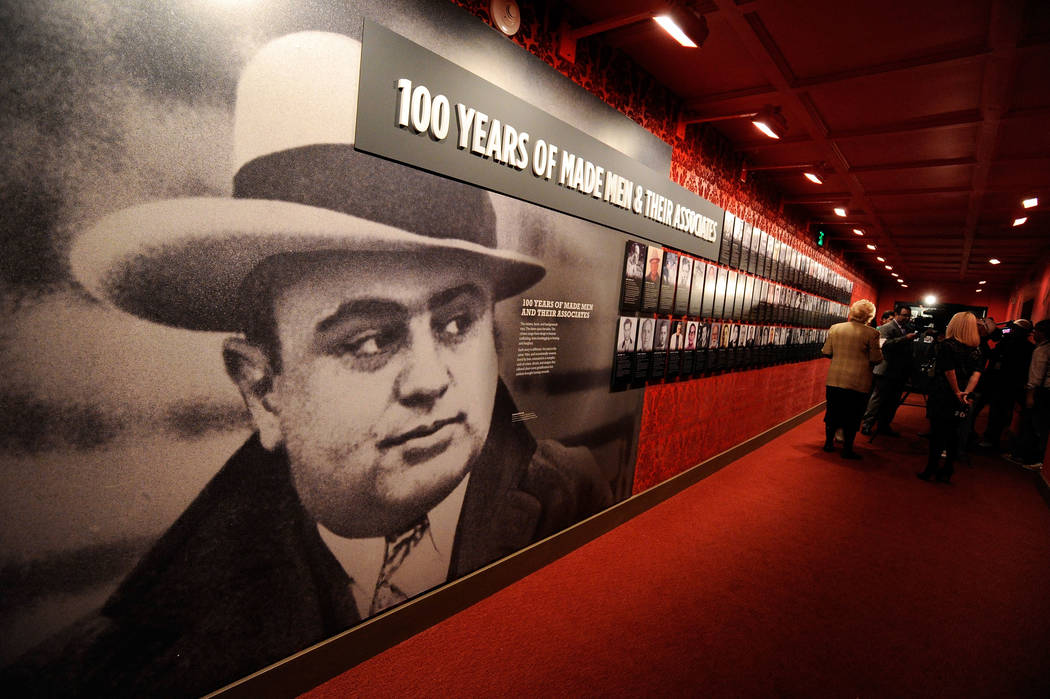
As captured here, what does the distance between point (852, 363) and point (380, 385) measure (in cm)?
531

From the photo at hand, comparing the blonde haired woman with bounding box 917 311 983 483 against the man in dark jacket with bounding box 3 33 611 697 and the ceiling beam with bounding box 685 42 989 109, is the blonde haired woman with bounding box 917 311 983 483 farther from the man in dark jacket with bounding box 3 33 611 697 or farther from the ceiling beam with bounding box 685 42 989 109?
the man in dark jacket with bounding box 3 33 611 697

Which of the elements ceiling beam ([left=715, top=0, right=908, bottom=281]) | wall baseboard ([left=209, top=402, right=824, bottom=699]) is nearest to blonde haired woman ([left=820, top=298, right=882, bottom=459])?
ceiling beam ([left=715, top=0, right=908, bottom=281])

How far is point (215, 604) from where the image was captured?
5.31 feet

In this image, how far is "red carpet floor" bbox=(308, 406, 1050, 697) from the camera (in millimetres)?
2152

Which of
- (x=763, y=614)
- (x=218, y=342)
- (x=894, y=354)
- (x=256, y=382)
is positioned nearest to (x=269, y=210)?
(x=218, y=342)

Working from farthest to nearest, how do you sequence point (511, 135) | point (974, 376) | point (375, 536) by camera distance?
point (974, 376), point (511, 135), point (375, 536)

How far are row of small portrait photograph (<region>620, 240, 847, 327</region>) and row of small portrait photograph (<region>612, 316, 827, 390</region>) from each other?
95 millimetres

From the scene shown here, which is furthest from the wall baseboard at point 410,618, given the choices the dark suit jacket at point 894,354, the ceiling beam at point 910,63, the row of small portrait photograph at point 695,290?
the dark suit jacket at point 894,354

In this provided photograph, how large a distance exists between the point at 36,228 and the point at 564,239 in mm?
2064

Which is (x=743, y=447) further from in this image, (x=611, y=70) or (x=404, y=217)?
(x=404, y=217)

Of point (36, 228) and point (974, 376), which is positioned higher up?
point (36, 228)

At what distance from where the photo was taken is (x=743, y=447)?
562cm

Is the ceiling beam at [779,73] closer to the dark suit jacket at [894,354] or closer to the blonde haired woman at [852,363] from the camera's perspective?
the blonde haired woman at [852,363]

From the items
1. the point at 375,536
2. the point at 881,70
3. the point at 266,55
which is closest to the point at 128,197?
the point at 266,55
